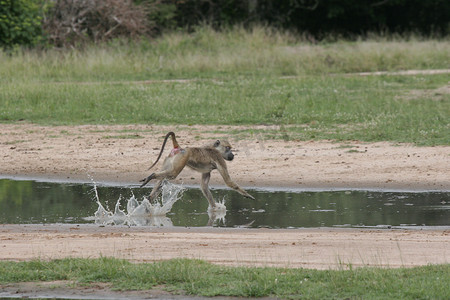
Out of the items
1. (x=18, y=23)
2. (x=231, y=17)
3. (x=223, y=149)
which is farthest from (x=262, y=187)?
(x=231, y=17)

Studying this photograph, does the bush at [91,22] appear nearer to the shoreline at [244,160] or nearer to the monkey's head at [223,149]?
the shoreline at [244,160]

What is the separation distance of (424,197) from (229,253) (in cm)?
491

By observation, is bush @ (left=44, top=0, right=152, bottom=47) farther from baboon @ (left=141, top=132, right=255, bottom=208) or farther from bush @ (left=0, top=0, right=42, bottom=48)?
baboon @ (left=141, top=132, right=255, bottom=208)

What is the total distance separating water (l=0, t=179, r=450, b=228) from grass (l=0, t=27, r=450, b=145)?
4.10 m

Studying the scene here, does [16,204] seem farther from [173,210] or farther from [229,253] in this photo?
[229,253]

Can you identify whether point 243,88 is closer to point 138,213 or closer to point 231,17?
point 138,213

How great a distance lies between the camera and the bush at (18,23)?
3036 centimetres

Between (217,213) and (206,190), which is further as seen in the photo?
(206,190)

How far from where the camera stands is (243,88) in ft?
75.7

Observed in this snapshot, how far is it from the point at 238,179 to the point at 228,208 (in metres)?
2.41

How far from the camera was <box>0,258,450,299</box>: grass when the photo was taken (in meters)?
7.17

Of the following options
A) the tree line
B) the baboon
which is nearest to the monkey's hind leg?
the baboon

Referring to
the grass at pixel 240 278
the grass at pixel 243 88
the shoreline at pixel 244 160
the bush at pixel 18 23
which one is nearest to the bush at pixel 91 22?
the bush at pixel 18 23

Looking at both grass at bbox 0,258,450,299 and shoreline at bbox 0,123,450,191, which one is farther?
shoreline at bbox 0,123,450,191
